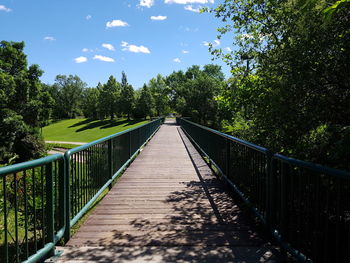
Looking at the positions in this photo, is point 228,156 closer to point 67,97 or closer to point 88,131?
point 88,131

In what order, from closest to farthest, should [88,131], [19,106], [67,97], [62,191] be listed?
[62,191] < [19,106] < [88,131] < [67,97]

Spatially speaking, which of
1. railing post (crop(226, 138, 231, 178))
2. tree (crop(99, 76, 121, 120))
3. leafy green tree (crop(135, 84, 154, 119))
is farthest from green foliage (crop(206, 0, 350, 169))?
tree (crop(99, 76, 121, 120))

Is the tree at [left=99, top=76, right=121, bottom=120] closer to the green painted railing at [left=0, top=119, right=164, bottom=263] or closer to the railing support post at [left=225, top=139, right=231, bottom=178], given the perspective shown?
the railing support post at [left=225, top=139, right=231, bottom=178]

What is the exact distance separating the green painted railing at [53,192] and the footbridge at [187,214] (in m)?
0.01

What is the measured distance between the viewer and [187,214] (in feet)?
15.2

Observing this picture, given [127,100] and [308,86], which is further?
[127,100]

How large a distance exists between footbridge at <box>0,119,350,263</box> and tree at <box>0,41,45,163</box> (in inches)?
1035

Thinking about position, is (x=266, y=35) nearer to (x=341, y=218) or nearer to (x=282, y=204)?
(x=282, y=204)

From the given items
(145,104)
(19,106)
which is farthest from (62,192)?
(145,104)

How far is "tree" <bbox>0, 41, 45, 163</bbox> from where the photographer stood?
30141 millimetres

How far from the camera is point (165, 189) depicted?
627 cm

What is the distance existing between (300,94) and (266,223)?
2.19 meters

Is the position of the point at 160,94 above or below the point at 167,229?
above

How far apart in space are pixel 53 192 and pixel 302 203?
8.63 ft
